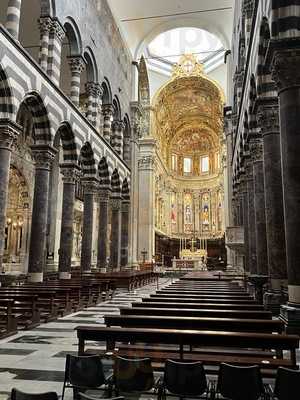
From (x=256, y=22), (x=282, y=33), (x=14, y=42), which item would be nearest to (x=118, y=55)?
(x=14, y=42)

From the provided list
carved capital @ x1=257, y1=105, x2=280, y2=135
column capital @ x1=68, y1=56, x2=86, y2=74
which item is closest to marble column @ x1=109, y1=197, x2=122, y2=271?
column capital @ x1=68, y1=56, x2=86, y2=74

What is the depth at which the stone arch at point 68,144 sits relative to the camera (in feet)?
60.5

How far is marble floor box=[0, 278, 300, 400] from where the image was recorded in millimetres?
4594

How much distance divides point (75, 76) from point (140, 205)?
1770 cm

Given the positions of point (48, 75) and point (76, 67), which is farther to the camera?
point (76, 67)

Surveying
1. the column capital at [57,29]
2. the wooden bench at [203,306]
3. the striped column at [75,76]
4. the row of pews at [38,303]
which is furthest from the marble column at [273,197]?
the striped column at [75,76]

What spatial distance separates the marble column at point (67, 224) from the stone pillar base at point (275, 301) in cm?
1099

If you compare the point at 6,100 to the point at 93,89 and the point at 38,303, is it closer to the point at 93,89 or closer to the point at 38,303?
the point at 38,303

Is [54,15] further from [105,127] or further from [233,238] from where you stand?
[233,238]

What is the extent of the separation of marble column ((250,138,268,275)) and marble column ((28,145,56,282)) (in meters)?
8.45

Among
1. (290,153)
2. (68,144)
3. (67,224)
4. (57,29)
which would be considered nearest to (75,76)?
(57,29)

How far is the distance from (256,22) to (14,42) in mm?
8296

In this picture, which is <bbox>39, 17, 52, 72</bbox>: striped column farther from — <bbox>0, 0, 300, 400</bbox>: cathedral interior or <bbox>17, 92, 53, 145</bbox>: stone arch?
<bbox>17, 92, 53, 145</bbox>: stone arch

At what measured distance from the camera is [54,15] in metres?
16.8
